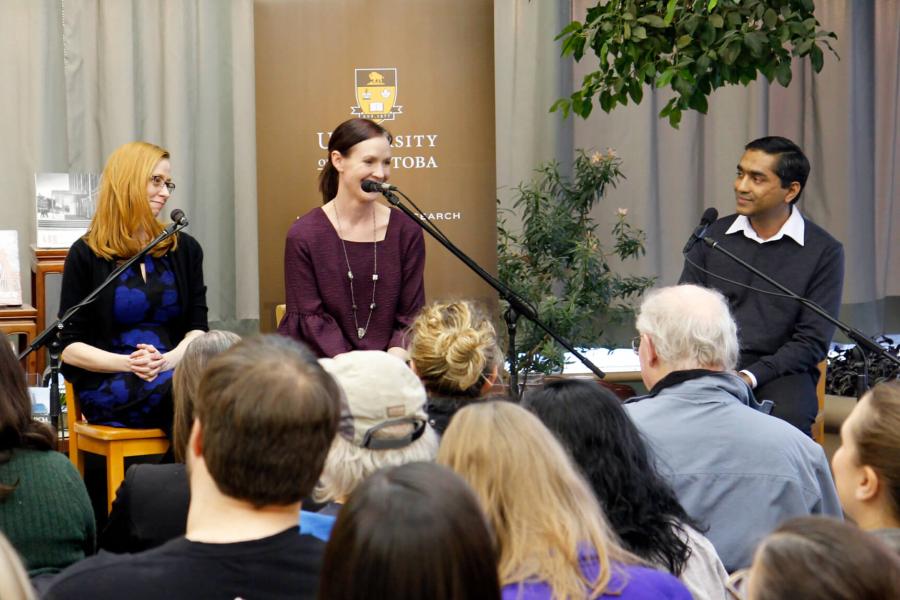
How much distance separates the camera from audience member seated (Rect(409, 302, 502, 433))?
248cm

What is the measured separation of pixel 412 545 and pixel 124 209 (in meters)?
2.84

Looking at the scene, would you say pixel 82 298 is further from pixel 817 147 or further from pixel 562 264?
pixel 817 147

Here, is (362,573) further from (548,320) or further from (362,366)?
(548,320)

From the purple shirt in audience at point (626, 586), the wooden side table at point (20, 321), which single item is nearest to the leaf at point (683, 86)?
the purple shirt in audience at point (626, 586)

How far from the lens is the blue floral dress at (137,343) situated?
3564mm

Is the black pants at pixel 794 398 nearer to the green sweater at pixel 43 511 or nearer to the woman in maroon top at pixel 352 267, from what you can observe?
the woman in maroon top at pixel 352 267

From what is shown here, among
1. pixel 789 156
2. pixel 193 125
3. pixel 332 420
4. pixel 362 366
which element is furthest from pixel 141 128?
pixel 332 420

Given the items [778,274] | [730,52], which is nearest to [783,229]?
[778,274]

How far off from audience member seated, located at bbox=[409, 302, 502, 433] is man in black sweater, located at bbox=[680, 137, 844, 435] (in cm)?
157

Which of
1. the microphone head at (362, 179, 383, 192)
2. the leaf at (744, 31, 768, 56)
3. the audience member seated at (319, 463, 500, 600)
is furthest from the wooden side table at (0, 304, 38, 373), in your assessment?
the audience member seated at (319, 463, 500, 600)

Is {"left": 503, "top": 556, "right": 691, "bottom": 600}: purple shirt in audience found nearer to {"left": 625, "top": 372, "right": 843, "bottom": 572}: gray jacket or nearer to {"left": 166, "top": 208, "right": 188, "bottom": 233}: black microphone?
{"left": 625, "top": 372, "right": 843, "bottom": 572}: gray jacket

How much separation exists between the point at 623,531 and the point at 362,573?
0.88 meters

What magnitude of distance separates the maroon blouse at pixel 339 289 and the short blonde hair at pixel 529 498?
229 cm

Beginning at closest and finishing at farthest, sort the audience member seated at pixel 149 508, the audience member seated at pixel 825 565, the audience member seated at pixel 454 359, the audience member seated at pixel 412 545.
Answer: the audience member seated at pixel 412 545
the audience member seated at pixel 825 565
the audience member seated at pixel 149 508
the audience member seated at pixel 454 359
